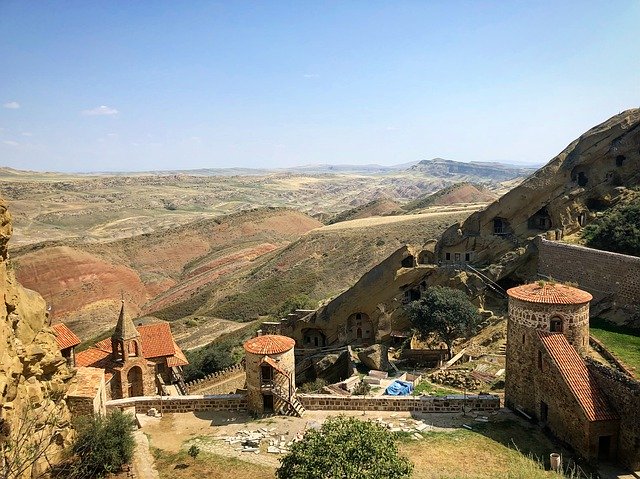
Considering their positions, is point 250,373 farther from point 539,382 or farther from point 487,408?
point 539,382


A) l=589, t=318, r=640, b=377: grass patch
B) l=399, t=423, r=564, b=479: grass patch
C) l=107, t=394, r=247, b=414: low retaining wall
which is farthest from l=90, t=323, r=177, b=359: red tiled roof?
l=589, t=318, r=640, b=377: grass patch

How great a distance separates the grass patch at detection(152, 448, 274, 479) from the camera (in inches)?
675

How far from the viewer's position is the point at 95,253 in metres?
82.9

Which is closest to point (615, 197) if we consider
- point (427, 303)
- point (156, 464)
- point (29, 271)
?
point (427, 303)

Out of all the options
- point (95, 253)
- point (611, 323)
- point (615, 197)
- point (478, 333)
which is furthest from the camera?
point (95, 253)

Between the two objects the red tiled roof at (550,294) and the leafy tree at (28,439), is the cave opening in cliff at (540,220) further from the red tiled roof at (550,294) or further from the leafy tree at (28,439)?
the leafy tree at (28,439)

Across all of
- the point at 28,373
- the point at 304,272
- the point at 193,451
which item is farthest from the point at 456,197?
the point at 28,373

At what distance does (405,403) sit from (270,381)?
591 cm

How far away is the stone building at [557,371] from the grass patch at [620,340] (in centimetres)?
368

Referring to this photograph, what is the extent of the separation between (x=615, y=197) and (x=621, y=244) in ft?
26.0

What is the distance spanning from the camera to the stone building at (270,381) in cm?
2191

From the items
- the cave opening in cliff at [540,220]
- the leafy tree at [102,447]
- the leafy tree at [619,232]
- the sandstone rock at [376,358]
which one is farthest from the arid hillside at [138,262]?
the leafy tree at [619,232]

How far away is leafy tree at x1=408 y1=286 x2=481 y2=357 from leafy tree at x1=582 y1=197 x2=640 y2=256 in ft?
32.0

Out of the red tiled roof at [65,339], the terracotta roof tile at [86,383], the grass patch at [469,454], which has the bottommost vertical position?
the grass patch at [469,454]
